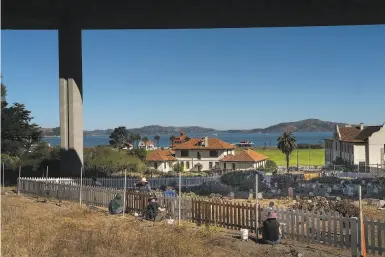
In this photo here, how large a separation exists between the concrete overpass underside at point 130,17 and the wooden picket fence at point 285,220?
18.3m

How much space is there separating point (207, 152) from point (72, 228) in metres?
96.9

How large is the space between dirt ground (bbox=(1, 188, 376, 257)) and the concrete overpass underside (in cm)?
2237

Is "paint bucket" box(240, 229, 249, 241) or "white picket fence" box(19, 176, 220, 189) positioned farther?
"white picket fence" box(19, 176, 220, 189)

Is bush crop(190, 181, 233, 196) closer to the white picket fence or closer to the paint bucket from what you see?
the white picket fence

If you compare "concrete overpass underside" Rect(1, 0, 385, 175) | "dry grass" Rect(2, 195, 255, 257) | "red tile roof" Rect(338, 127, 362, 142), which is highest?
"concrete overpass underside" Rect(1, 0, 385, 175)

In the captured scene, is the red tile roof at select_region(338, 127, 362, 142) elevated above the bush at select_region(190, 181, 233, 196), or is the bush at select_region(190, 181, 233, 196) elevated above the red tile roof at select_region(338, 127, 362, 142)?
the red tile roof at select_region(338, 127, 362, 142)

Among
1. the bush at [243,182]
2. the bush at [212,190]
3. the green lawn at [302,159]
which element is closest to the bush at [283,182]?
the bush at [243,182]

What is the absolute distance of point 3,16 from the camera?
113 ft

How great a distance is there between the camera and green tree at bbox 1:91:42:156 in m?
48.3

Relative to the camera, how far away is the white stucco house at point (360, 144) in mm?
78312

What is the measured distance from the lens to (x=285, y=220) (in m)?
12.5

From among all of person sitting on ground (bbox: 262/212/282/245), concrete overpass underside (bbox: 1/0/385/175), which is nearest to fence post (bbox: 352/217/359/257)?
person sitting on ground (bbox: 262/212/282/245)

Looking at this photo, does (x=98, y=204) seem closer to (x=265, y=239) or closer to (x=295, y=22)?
(x=265, y=239)

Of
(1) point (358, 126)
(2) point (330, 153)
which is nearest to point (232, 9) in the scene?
(1) point (358, 126)
